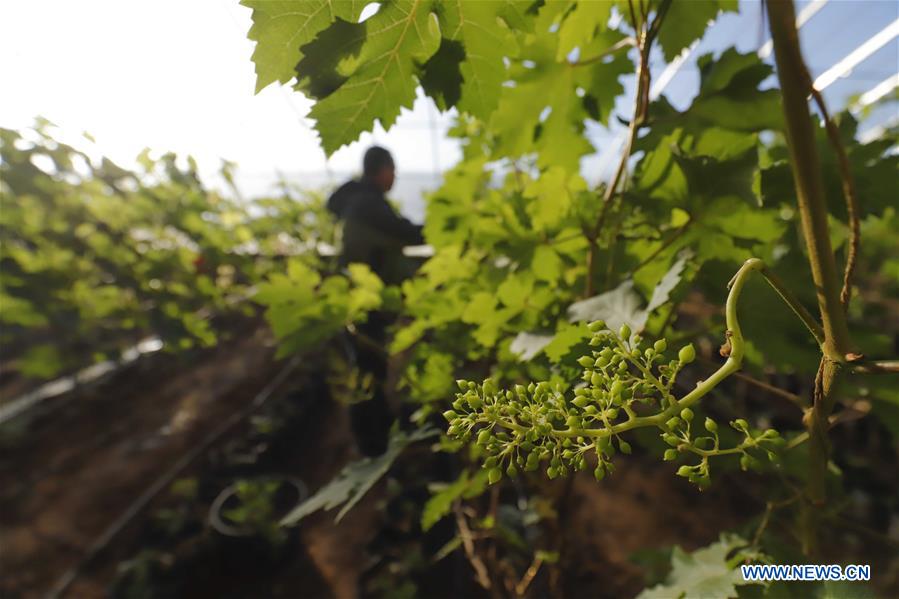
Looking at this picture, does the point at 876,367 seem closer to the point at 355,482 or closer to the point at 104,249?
the point at 355,482

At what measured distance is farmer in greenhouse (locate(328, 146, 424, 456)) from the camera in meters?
2.15

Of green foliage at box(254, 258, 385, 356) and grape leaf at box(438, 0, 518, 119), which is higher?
grape leaf at box(438, 0, 518, 119)

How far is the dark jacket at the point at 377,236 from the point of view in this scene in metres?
2.12

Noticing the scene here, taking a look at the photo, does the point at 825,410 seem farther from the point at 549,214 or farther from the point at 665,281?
the point at 549,214

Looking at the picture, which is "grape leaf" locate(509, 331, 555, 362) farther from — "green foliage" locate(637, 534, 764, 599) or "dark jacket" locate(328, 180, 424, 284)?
"dark jacket" locate(328, 180, 424, 284)

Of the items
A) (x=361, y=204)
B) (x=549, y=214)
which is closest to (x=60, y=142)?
(x=361, y=204)

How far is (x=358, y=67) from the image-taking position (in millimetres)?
575

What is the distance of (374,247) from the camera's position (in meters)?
2.28

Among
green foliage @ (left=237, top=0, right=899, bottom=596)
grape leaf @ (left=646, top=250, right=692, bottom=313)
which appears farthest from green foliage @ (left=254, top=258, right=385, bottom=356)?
grape leaf @ (left=646, top=250, right=692, bottom=313)

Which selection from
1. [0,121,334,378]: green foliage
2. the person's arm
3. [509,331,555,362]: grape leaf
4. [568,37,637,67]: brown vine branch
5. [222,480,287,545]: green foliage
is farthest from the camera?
[0,121,334,378]: green foliage

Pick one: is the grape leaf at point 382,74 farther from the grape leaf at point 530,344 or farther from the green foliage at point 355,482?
the green foliage at point 355,482

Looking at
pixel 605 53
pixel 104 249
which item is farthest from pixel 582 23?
pixel 104 249

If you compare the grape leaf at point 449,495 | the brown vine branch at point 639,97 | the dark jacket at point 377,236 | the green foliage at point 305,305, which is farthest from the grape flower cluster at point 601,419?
the dark jacket at point 377,236

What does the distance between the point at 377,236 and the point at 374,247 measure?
0.26ft
